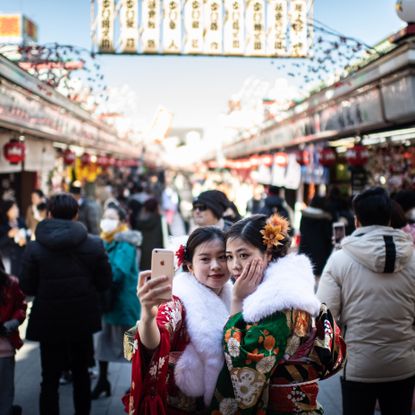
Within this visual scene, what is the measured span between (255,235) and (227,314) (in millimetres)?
432

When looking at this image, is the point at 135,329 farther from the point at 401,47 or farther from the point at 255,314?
the point at 401,47

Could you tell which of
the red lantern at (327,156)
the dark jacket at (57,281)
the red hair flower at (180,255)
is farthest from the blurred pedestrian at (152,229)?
the red hair flower at (180,255)

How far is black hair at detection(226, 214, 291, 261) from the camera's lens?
274cm

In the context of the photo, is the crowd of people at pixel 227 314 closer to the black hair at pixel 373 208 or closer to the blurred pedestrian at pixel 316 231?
the black hair at pixel 373 208

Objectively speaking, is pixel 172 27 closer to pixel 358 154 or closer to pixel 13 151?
pixel 13 151

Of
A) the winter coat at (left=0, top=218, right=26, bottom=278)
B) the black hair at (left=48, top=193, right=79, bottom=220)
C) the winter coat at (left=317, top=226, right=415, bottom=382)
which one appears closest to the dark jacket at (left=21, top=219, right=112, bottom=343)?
the black hair at (left=48, top=193, right=79, bottom=220)

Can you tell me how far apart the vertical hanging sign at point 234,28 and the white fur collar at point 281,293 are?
8645 mm

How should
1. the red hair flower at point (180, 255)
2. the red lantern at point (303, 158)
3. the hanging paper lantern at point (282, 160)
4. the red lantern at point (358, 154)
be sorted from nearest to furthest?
the red hair flower at point (180, 255)
the red lantern at point (358, 154)
the red lantern at point (303, 158)
the hanging paper lantern at point (282, 160)

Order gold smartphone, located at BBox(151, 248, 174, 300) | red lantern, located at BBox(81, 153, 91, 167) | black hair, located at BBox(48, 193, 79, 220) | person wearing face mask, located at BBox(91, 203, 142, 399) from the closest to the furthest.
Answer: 1. gold smartphone, located at BBox(151, 248, 174, 300)
2. black hair, located at BBox(48, 193, 79, 220)
3. person wearing face mask, located at BBox(91, 203, 142, 399)
4. red lantern, located at BBox(81, 153, 91, 167)

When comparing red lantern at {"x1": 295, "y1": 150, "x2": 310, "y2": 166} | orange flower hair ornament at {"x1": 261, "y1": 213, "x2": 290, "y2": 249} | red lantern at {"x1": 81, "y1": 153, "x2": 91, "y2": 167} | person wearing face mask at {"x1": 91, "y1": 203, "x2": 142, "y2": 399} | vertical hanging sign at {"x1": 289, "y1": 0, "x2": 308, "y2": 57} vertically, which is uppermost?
vertical hanging sign at {"x1": 289, "y1": 0, "x2": 308, "y2": 57}

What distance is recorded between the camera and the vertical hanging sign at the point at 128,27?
34.6 ft

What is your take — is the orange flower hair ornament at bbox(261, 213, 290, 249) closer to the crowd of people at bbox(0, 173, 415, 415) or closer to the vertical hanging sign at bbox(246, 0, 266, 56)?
the crowd of people at bbox(0, 173, 415, 415)

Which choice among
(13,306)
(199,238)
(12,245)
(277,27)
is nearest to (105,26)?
(277,27)

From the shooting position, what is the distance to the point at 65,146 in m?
17.3
